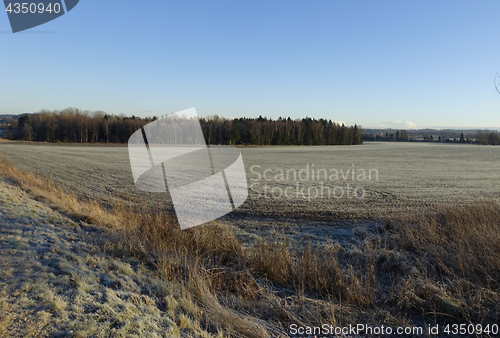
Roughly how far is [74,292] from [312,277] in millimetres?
4586

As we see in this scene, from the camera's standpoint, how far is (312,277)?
20.7ft

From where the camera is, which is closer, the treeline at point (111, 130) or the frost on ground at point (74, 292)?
the frost on ground at point (74, 292)

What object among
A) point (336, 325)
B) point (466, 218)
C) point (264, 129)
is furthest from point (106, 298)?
point (264, 129)

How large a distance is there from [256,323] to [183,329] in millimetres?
1143

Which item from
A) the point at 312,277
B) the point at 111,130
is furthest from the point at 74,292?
the point at 111,130

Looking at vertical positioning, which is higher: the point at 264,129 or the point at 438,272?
the point at 264,129

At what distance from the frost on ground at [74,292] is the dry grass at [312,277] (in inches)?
8.2

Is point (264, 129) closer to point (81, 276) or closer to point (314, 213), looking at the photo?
point (314, 213)

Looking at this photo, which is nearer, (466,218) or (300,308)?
(300,308)

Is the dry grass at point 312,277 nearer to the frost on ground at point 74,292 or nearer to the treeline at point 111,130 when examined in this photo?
the frost on ground at point 74,292

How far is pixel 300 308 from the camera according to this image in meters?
5.17

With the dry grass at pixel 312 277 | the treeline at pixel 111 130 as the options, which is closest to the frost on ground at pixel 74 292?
the dry grass at pixel 312 277

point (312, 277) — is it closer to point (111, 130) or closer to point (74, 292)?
point (74, 292)

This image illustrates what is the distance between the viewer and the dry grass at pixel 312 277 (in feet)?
16.1
